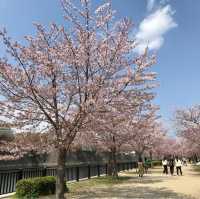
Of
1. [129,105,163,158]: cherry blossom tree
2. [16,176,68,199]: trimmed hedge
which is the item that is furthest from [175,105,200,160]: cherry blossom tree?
[16,176,68,199]: trimmed hedge

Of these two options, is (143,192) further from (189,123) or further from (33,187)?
(189,123)

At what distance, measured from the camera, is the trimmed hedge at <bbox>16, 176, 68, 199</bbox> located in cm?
1324

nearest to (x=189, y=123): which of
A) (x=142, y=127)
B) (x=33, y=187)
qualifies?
(x=142, y=127)

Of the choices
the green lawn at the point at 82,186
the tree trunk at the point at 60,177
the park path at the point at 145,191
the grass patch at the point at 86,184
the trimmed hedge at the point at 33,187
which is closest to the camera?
the tree trunk at the point at 60,177

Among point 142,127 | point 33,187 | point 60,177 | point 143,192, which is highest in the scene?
point 142,127

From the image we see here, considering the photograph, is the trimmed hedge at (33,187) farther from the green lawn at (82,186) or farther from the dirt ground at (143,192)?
the dirt ground at (143,192)

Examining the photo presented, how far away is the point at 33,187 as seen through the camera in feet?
44.7

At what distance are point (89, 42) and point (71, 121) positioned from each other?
3505 mm

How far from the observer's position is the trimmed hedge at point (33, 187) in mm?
13242

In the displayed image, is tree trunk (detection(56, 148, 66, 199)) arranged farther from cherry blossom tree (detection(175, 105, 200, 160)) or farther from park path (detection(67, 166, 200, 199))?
cherry blossom tree (detection(175, 105, 200, 160))

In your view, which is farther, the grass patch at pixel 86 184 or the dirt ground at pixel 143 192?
the grass patch at pixel 86 184

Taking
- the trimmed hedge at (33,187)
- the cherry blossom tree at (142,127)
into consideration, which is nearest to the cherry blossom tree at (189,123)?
the cherry blossom tree at (142,127)

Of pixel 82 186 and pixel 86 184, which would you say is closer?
pixel 82 186

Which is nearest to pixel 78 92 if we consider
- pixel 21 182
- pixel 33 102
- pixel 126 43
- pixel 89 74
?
pixel 89 74
